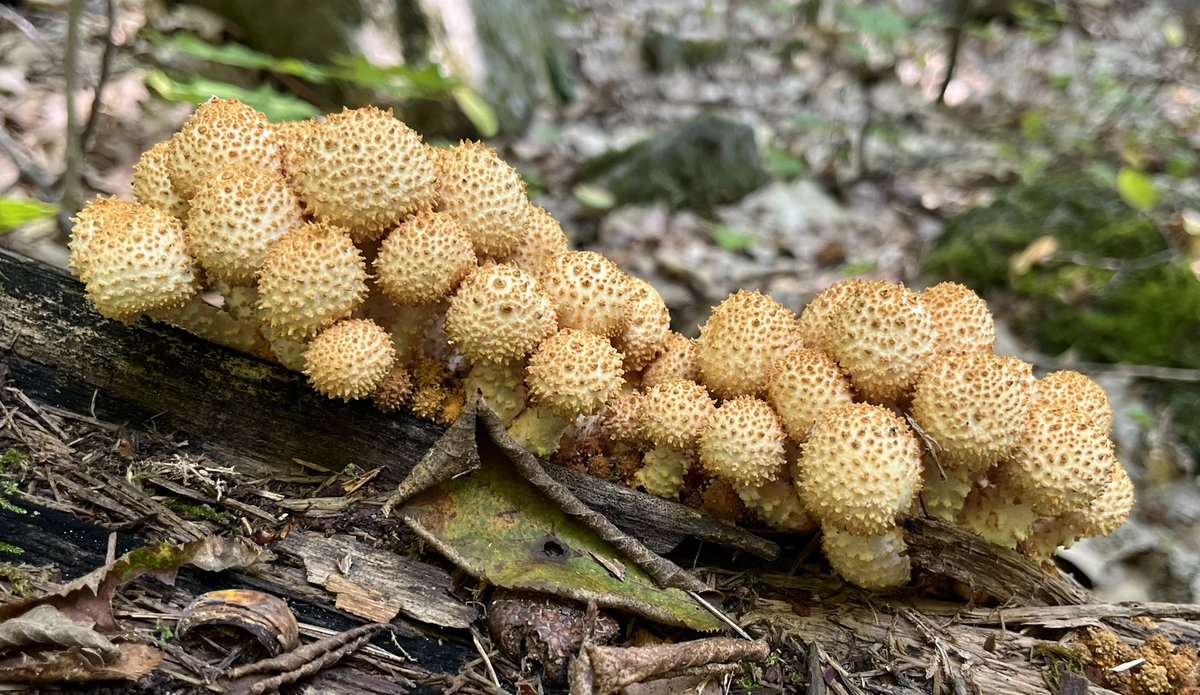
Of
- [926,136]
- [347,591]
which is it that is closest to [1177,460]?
[347,591]

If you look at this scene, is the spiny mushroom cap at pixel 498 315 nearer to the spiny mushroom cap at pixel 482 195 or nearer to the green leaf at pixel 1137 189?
the spiny mushroom cap at pixel 482 195

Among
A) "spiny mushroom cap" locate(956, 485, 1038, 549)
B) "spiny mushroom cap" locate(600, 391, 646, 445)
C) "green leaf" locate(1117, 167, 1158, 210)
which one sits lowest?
"spiny mushroom cap" locate(600, 391, 646, 445)

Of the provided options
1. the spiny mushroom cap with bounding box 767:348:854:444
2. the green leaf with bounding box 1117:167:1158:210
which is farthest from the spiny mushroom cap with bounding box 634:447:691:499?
the green leaf with bounding box 1117:167:1158:210

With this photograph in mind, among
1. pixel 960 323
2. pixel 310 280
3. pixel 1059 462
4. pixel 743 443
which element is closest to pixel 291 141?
pixel 310 280

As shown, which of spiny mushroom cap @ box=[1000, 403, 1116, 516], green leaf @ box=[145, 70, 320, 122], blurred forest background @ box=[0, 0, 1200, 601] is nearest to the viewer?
spiny mushroom cap @ box=[1000, 403, 1116, 516]

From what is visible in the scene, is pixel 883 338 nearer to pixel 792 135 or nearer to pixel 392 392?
pixel 392 392

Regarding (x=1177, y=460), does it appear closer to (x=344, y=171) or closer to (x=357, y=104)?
(x=344, y=171)

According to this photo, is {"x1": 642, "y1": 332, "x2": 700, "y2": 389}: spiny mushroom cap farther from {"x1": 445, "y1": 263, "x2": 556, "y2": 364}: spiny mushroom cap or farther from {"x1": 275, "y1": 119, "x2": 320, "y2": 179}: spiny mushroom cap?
{"x1": 275, "y1": 119, "x2": 320, "y2": 179}: spiny mushroom cap

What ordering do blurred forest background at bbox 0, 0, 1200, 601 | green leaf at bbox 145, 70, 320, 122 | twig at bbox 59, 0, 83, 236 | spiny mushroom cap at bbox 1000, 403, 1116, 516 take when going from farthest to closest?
1. blurred forest background at bbox 0, 0, 1200, 601
2. green leaf at bbox 145, 70, 320, 122
3. twig at bbox 59, 0, 83, 236
4. spiny mushroom cap at bbox 1000, 403, 1116, 516
